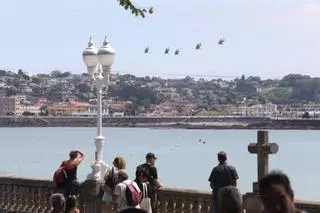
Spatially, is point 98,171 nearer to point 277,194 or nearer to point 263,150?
point 263,150

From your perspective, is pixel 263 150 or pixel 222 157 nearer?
pixel 222 157

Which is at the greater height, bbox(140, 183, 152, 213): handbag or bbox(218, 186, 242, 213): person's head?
bbox(218, 186, 242, 213): person's head

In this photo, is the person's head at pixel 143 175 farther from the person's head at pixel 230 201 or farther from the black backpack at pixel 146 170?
the person's head at pixel 230 201

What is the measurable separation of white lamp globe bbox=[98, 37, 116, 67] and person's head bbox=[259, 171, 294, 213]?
422 inches

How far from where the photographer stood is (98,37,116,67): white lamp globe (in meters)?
16.0

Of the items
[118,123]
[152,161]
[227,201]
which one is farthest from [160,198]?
[118,123]

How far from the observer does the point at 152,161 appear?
13070 mm

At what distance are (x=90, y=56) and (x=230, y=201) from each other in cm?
1034

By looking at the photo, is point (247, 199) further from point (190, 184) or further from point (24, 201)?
point (190, 184)

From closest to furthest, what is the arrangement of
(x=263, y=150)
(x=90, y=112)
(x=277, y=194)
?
(x=277, y=194) < (x=263, y=150) < (x=90, y=112)

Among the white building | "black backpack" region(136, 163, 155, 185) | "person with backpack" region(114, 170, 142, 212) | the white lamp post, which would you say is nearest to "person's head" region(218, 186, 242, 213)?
"person with backpack" region(114, 170, 142, 212)

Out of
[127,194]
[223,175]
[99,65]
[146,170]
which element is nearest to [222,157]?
[223,175]

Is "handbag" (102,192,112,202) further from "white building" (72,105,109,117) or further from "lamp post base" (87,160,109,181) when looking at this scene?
"white building" (72,105,109,117)

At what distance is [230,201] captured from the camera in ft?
20.6
